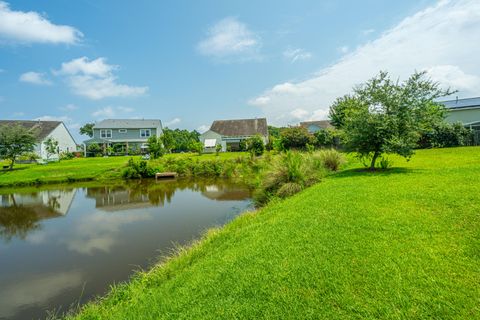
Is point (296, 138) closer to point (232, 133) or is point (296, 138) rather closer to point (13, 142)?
point (232, 133)

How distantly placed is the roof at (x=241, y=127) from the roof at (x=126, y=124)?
11.6 metres

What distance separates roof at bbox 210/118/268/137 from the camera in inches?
1863

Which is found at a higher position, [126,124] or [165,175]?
[126,124]

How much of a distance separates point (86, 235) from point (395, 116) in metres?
12.3

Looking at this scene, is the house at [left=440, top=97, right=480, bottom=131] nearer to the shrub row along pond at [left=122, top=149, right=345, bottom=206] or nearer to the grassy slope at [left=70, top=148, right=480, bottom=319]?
the shrub row along pond at [left=122, top=149, right=345, bottom=206]

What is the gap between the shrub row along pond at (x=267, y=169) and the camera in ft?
33.8

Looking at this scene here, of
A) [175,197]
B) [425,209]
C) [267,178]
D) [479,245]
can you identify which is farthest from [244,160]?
[479,245]

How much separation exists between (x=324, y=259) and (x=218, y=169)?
19.8 metres

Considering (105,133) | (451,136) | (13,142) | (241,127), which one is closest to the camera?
(451,136)

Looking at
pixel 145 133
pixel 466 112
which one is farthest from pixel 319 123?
pixel 145 133

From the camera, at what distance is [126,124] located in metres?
46.6

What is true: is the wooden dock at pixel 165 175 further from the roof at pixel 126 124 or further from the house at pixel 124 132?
the roof at pixel 126 124

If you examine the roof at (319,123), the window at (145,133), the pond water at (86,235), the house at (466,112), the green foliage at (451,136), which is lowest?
the pond water at (86,235)

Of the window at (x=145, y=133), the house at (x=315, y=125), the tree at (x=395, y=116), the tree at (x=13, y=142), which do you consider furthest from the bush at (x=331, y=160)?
the window at (x=145, y=133)
